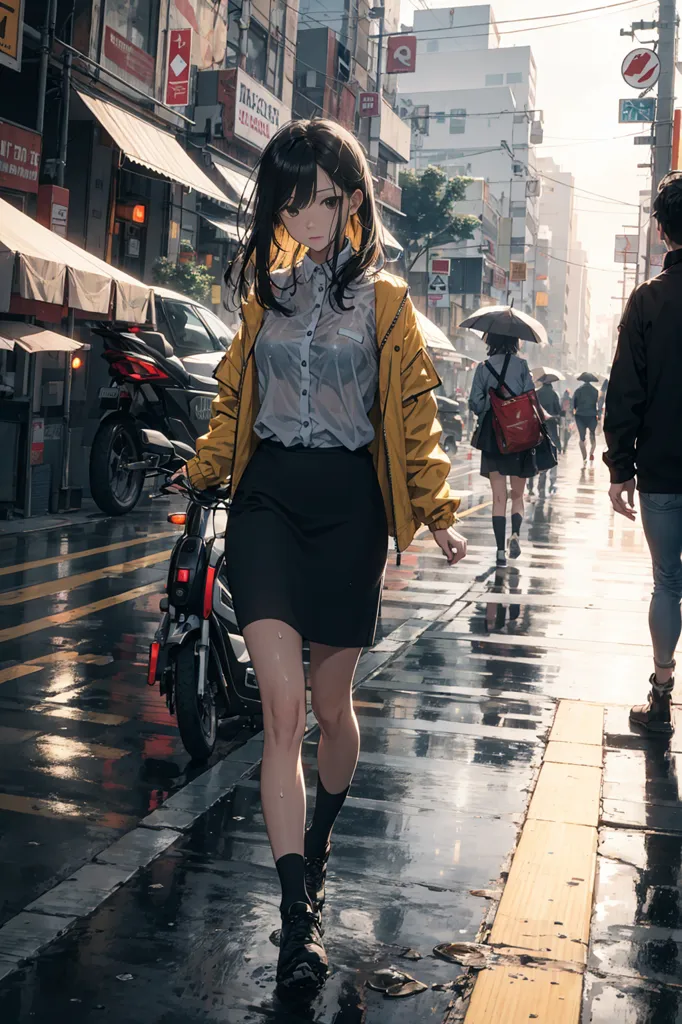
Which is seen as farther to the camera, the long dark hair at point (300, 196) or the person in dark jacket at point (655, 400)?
the person in dark jacket at point (655, 400)

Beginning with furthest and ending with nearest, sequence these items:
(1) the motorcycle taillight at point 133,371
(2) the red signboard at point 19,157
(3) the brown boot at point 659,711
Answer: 1. (2) the red signboard at point 19,157
2. (1) the motorcycle taillight at point 133,371
3. (3) the brown boot at point 659,711

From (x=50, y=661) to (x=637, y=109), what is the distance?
86.5ft

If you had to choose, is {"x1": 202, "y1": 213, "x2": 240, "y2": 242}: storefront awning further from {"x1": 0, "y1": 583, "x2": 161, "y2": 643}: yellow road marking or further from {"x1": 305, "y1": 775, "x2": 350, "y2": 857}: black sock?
{"x1": 305, "y1": 775, "x2": 350, "y2": 857}: black sock

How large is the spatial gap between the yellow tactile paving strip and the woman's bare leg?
569 millimetres

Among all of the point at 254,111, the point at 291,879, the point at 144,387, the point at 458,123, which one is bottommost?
the point at 291,879

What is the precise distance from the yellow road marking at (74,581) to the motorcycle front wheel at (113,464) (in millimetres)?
1706

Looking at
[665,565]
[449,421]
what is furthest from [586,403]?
[665,565]

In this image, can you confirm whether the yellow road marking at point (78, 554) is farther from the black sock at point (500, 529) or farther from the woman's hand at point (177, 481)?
the woman's hand at point (177, 481)

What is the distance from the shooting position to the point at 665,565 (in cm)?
544

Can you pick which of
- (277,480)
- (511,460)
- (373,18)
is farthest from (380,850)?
(373,18)

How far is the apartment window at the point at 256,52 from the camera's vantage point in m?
28.6

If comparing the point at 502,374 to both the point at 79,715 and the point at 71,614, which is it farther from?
the point at 79,715

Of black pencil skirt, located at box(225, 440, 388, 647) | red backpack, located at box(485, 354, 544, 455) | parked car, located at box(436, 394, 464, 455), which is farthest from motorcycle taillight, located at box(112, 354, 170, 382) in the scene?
parked car, located at box(436, 394, 464, 455)

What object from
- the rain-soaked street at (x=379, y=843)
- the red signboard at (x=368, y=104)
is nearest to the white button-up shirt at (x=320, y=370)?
the rain-soaked street at (x=379, y=843)
